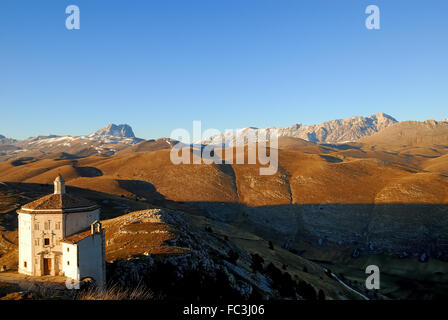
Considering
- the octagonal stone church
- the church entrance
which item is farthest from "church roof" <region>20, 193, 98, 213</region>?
the church entrance

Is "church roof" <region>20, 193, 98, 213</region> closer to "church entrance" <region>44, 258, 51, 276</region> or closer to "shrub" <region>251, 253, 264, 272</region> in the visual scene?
"church entrance" <region>44, 258, 51, 276</region>

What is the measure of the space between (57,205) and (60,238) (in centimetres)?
343

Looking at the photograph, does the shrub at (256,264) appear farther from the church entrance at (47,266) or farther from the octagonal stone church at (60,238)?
the church entrance at (47,266)

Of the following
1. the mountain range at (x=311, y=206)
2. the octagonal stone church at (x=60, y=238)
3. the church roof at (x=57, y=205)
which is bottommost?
the mountain range at (x=311, y=206)

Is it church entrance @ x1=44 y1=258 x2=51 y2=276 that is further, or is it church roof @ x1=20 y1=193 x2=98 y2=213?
church roof @ x1=20 y1=193 x2=98 y2=213

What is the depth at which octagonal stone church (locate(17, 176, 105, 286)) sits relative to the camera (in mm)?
30562

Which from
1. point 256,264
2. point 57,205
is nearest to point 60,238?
point 57,205

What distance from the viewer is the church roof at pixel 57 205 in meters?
34.7

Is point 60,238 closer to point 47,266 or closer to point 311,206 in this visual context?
point 47,266

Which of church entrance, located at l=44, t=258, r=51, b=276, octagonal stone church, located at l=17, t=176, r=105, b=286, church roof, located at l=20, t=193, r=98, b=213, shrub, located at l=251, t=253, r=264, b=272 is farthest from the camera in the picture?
shrub, located at l=251, t=253, r=264, b=272

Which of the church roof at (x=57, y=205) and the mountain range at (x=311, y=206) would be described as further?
the mountain range at (x=311, y=206)

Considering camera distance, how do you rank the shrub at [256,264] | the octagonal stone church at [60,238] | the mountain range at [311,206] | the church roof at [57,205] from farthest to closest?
the mountain range at [311,206] < the shrub at [256,264] < the church roof at [57,205] < the octagonal stone church at [60,238]

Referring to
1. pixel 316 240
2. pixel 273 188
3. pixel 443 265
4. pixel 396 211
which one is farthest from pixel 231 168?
pixel 443 265

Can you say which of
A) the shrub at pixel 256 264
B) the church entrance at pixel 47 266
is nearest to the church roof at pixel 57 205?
the church entrance at pixel 47 266
